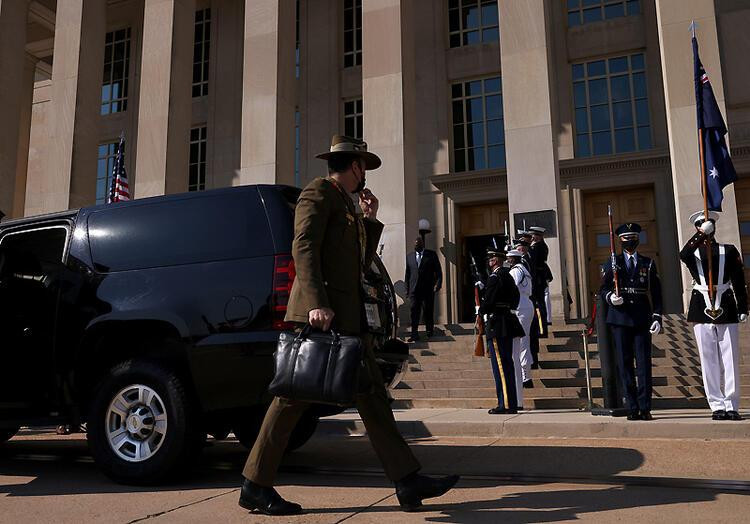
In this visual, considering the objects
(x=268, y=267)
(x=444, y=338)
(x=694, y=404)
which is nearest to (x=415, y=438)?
(x=268, y=267)

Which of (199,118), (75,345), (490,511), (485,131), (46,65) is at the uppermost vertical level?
(46,65)

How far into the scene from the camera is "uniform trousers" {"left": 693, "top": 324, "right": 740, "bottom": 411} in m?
6.75

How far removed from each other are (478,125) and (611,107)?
3521 millimetres

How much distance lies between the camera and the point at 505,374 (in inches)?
323

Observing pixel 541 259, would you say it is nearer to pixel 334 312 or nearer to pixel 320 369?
pixel 334 312

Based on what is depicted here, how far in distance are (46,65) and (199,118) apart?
26.2 ft

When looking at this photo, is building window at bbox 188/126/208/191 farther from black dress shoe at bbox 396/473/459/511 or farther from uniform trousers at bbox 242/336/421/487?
black dress shoe at bbox 396/473/459/511

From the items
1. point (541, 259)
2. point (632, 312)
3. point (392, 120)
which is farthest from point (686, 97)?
point (632, 312)

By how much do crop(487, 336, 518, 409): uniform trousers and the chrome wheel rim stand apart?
4.68m

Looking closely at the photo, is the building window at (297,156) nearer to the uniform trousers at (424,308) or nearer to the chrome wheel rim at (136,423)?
the uniform trousers at (424,308)

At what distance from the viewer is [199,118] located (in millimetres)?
22438

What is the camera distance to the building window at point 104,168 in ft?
75.3

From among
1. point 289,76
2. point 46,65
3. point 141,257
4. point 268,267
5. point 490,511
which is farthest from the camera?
point 46,65

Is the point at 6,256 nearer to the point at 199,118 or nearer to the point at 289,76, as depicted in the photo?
the point at 289,76
